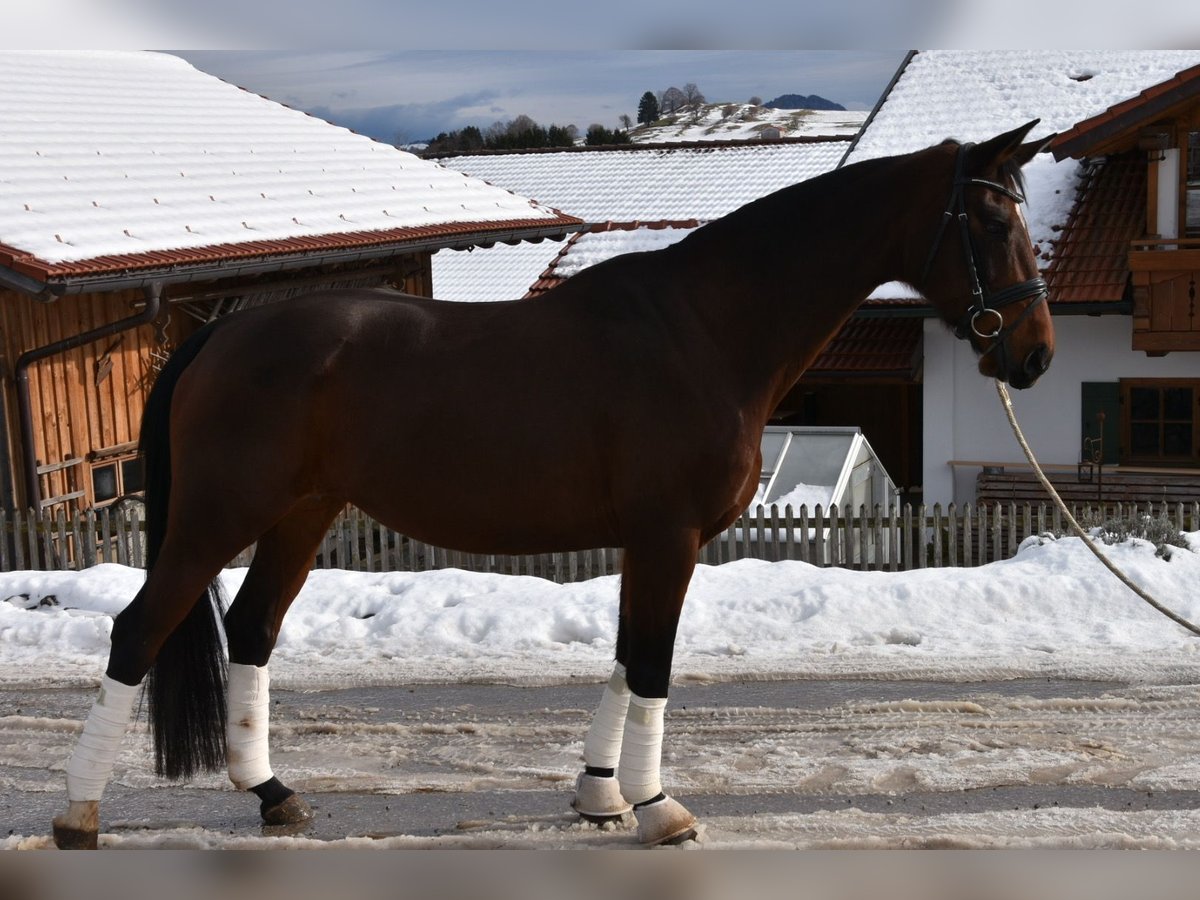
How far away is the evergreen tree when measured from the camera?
6.10 m

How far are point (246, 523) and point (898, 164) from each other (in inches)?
84.8

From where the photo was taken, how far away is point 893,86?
16781 mm

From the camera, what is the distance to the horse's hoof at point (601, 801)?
3869mm

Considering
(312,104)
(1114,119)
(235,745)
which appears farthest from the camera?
(1114,119)

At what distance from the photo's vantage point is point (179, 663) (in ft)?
12.6

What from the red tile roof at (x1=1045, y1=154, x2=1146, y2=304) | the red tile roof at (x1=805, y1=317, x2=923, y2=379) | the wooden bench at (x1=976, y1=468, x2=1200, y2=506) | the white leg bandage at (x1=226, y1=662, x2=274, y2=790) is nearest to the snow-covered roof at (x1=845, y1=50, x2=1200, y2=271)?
the red tile roof at (x1=1045, y1=154, x2=1146, y2=304)

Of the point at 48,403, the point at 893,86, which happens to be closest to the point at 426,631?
the point at 48,403

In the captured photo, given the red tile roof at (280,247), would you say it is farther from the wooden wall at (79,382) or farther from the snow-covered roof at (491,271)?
the snow-covered roof at (491,271)

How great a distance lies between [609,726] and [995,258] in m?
1.80

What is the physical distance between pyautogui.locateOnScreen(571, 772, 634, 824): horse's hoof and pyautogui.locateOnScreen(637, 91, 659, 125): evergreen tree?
3288 mm

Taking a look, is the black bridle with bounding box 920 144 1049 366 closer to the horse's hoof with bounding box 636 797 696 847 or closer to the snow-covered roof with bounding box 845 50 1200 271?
the horse's hoof with bounding box 636 797 696 847

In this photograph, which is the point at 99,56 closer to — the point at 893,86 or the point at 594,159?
the point at 893,86

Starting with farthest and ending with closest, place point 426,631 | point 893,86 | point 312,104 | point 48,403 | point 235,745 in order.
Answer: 1. point 893,86
2. point 48,403
3. point 426,631
4. point 235,745
5. point 312,104

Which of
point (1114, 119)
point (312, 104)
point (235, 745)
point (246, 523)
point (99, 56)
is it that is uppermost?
point (99, 56)
